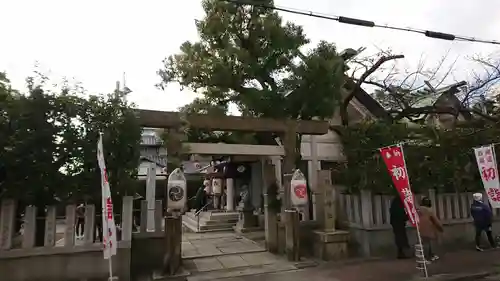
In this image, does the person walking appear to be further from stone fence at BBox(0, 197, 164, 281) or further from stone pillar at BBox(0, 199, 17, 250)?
stone pillar at BBox(0, 199, 17, 250)

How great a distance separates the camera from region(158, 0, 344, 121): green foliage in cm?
982

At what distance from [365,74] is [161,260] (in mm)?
9825

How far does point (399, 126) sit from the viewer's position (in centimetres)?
1088

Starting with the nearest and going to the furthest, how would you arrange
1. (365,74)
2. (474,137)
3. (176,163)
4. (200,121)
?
1. (176,163)
2. (200,121)
3. (474,137)
4. (365,74)

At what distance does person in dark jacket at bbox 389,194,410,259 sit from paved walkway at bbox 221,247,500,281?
0.45 m

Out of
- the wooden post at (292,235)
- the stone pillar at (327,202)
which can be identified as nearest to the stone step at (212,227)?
the wooden post at (292,235)

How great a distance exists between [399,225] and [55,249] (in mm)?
9136

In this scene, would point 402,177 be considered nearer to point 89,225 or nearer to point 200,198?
point 89,225

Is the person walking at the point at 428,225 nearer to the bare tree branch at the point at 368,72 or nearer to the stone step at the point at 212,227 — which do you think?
the bare tree branch at the point at 368,72

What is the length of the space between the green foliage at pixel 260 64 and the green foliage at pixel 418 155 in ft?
5.37

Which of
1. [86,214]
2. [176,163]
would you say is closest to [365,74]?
[176,163]

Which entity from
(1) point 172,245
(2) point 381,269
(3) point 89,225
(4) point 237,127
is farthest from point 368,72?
(3) point 89,225

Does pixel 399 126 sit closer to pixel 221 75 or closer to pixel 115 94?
pixel 221 75

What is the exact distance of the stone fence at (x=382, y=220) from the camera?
998 centimetres
